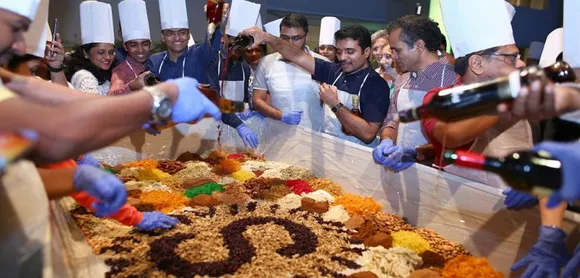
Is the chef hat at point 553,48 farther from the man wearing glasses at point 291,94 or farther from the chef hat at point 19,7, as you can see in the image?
the chef hat at point 19,7

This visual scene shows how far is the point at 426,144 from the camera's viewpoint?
2.34 meters

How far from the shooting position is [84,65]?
3.50m

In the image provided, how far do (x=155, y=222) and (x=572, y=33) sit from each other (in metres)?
1.77

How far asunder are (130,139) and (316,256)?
179 centimetres

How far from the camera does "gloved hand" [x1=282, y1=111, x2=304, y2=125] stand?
2.99 metres

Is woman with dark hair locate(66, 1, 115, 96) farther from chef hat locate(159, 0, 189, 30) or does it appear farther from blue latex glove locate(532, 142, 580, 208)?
blue latex glove locate(532, 142, 580, 208)

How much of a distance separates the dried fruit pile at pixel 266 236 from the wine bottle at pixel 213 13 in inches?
42.2

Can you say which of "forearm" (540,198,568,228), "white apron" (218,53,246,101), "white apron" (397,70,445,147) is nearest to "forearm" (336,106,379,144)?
"white apron" (397,70,445,147)

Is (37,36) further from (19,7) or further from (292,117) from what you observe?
(292,117)

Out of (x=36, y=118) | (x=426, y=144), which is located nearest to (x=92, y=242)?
(x=36, y=118)

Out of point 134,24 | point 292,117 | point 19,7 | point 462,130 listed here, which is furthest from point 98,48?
point 462,130

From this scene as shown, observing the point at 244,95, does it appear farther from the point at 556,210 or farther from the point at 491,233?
the point at 556,210

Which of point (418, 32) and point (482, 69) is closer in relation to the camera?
point (482, 69)

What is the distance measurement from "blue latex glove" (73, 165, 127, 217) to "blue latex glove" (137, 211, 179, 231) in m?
0.48
